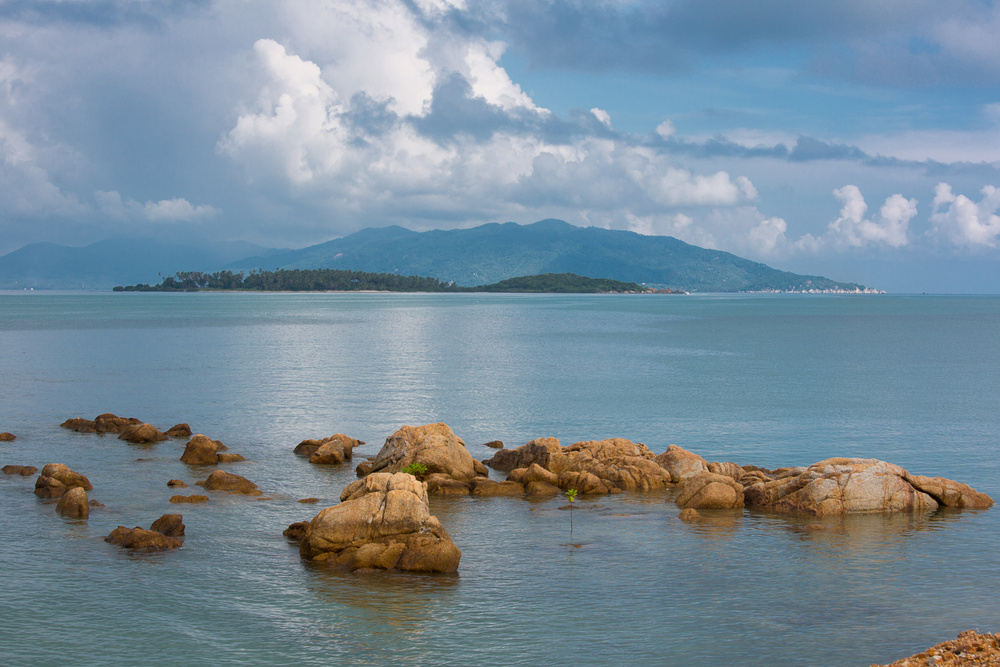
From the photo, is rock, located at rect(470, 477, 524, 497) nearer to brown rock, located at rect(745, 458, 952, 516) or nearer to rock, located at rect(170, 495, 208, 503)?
brown rock, located at rect(745, 458, 952, 516)

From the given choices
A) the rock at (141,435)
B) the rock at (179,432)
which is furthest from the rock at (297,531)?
the rock at (179,432)

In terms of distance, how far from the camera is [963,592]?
2167cm

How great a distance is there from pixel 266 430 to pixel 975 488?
114 ft

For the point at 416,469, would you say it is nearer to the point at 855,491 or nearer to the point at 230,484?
the point at 230,484

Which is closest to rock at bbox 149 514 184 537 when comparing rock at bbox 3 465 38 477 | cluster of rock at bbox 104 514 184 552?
cluster of rock at bbox 104 514 184 552

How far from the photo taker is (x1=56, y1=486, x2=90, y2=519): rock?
2766 centimetres

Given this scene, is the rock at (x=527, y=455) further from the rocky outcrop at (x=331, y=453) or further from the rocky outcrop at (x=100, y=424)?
the rocky outcrop at (x=100, y=424)

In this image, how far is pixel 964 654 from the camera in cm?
1517

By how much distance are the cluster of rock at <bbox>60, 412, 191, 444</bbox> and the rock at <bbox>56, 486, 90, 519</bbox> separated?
44.2 feet

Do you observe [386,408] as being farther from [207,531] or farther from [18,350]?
[18,350]

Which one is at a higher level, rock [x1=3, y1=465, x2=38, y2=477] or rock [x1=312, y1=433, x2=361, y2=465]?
rock [x1=312, y1=433, x2=361, y2=465]

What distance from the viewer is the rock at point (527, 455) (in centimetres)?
3541

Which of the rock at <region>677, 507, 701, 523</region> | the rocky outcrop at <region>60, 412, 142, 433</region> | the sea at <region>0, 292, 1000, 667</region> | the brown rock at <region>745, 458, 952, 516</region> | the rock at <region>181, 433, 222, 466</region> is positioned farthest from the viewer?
the rocky outcrop at <region>60, 412, 142, 433</region>

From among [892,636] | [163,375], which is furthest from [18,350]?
[892,636]
